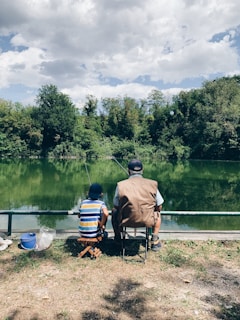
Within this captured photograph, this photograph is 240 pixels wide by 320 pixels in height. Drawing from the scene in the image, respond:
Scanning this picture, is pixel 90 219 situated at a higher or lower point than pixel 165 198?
higher

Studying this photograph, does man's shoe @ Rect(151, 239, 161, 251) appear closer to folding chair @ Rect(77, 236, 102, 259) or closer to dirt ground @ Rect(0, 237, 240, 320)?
dirt ground @ Rect(0, 237, 240, 320)

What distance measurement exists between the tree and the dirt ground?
34072 millimetres

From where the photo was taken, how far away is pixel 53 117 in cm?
3684

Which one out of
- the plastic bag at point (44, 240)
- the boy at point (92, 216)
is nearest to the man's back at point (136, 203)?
the boy at point (92, 216)

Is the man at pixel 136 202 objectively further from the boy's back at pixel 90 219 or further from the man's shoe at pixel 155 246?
the man's shoe at pixel 155 246

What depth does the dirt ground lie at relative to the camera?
2668 millimetres

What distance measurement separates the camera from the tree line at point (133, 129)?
35.5 meters

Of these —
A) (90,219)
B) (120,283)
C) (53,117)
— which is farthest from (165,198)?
(53,117)

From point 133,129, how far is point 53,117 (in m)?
10.9

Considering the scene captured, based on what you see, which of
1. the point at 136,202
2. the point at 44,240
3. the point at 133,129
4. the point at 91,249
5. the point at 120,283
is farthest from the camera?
the point at 133,129

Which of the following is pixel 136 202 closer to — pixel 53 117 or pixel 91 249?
pixel 91 249

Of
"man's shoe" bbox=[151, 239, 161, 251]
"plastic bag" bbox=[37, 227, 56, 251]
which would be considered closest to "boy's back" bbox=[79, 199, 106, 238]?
"plastic bag" bbox=[37, 227, 56, 251]

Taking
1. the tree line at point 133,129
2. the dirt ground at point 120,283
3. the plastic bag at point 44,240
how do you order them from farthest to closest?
1. the tree line at point 133,129
2. the plastic bag at point 44,240
3. the dirt ground at point 120,283

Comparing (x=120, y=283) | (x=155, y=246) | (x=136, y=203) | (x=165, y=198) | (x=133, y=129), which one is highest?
(x=133, y=129)
